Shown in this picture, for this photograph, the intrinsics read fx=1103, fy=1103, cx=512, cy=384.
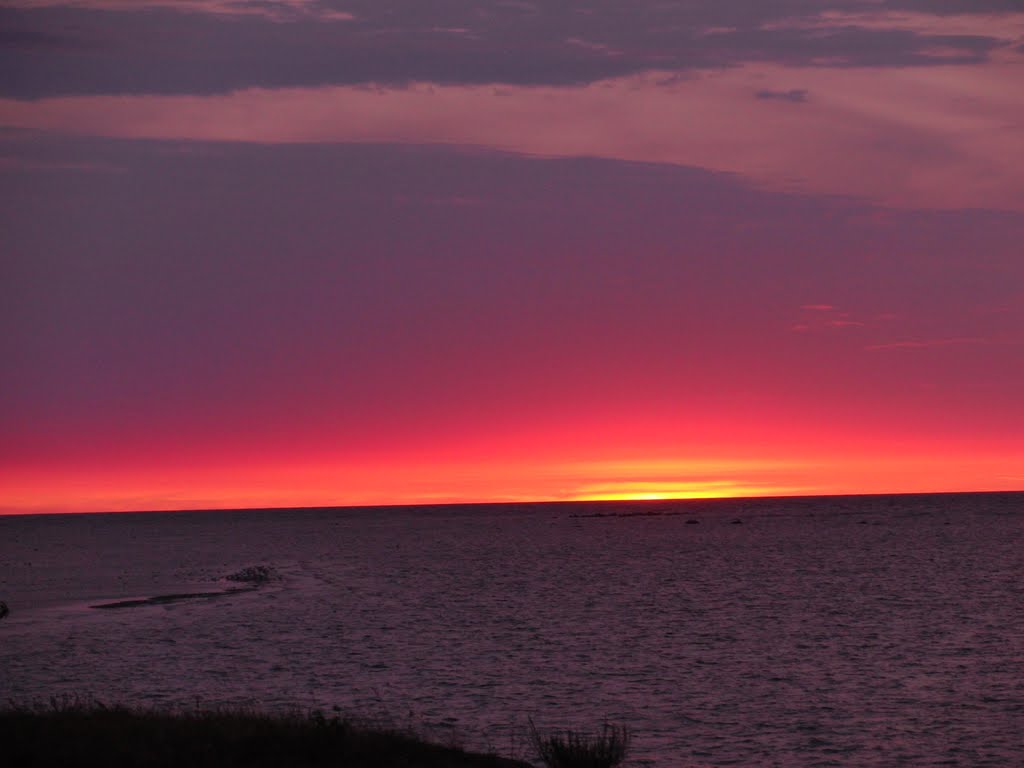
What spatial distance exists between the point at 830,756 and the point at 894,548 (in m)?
109

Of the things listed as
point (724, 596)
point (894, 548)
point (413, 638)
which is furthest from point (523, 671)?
point (894, 548)

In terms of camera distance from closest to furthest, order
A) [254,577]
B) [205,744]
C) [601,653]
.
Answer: [205,744] → [601,653] → [254,577]

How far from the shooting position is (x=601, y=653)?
47.9m

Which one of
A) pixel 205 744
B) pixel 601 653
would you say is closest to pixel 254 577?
pixel 601 653

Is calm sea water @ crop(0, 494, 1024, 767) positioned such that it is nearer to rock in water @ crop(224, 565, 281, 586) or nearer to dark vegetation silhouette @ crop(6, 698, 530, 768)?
rock in water @ crop(224, 565, 281, 586)

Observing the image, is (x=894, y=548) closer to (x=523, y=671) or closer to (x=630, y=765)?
(x=523, y=671)

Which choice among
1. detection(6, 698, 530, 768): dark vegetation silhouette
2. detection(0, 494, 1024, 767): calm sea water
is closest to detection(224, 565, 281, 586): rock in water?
detection(0, 494, 1024, 767): calm sea water

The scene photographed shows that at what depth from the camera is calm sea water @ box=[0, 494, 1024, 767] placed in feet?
107

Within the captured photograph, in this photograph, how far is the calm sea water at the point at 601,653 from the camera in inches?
1288

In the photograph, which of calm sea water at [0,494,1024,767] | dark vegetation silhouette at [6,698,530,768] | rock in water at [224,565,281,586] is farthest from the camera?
rock in water at [224,565,281,586]

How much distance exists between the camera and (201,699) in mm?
37406

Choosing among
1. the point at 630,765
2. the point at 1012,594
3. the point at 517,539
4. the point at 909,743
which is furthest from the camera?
the point at 517,539

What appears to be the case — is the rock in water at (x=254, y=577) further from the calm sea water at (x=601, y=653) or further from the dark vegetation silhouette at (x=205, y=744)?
the dark vegetation silhouette at (x=205, y=744)

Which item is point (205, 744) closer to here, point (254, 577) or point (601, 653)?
point (601, 653)
